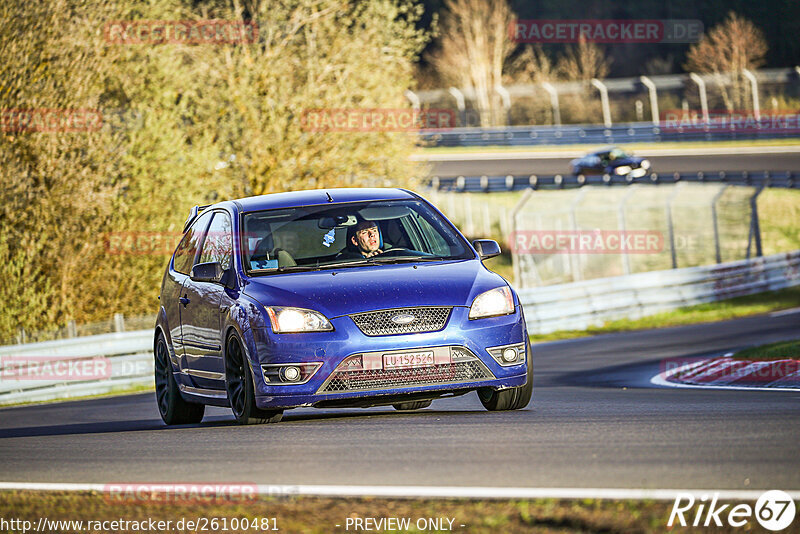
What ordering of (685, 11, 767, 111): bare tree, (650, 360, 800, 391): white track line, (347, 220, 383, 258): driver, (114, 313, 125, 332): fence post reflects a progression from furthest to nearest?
(685, 11, 767, 111): bare tree
(114, 313, 125, 332): fence post
(650, 360, 800, 391): white track line
(347, 220, 383, 258): driver

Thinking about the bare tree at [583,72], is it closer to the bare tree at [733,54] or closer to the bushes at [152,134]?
the bare tree at [733,54]

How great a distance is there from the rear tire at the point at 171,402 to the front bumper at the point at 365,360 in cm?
231

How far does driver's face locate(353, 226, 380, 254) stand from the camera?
33.0ft

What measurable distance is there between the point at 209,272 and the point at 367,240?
1176mm

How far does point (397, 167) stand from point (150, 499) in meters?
26.7

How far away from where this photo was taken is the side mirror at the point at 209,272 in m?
10.1

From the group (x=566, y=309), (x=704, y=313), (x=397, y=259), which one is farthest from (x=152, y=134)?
(x=397, y=259)

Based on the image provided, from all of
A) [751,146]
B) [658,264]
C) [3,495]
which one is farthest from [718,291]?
[751,146]

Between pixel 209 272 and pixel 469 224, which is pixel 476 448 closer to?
pixel 209 272

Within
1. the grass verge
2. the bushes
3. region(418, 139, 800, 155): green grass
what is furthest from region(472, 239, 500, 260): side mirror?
region(418, 139, 800, 155): green grass

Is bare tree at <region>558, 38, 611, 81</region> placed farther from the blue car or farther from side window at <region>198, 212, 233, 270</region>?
the blue car

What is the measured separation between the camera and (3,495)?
704cm

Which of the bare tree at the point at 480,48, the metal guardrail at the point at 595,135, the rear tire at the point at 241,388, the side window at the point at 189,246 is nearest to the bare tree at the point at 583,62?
the bare tree at the point at 480,48

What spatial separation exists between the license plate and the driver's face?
51.1 inches
